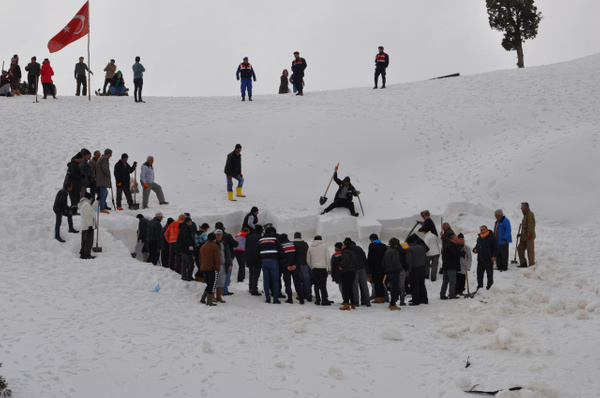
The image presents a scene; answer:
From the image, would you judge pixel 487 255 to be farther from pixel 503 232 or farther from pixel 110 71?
pixel 110 71

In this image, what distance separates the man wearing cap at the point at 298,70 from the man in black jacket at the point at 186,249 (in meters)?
17.7

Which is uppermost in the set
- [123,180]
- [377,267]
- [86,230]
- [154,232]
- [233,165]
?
[233,165]

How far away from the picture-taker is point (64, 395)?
9.57m

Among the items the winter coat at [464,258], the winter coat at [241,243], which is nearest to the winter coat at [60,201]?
the winter coat at [241,243]

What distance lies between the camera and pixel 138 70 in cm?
2977

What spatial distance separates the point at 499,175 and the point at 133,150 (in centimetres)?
1269

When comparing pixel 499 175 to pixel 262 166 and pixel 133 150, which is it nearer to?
pixel 262 166

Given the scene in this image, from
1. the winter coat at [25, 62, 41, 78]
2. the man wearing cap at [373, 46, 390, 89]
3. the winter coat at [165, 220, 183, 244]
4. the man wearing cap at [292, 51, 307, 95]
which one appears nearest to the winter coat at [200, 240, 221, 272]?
the winter coat at [165, 220, 183, 244]

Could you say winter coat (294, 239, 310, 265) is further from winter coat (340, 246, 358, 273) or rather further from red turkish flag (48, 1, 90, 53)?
red turkish flag (48, 1, 90, 53)

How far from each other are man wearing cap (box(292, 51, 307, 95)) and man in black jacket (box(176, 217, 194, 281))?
17715 millimetres

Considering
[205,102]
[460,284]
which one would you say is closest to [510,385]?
[460,284]

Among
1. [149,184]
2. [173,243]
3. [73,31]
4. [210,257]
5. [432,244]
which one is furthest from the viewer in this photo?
[73,31]

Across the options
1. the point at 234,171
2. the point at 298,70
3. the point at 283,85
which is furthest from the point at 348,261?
the point at 283,85

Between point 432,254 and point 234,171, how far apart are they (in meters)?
6.91
